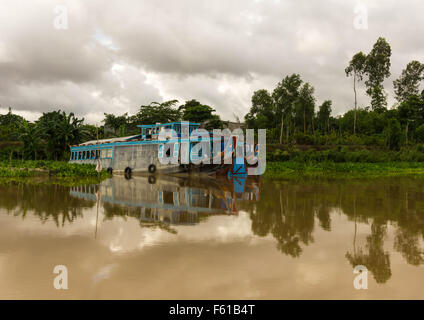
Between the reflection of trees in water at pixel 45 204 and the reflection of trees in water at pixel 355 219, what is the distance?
5037 mm

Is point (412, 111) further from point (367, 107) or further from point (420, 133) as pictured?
point (367, 107)

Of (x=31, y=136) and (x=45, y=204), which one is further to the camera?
(x=31, y=136)

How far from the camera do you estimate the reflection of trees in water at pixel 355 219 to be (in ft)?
16.8

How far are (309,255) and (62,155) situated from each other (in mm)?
31229

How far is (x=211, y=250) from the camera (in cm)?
533

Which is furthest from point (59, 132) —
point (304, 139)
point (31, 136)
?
point (304, 139)

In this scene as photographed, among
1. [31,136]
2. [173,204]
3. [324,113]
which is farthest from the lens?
[324,113]

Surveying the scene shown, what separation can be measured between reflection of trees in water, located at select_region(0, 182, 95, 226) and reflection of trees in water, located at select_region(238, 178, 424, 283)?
5.04 meters

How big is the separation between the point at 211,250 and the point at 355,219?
4.49 meters

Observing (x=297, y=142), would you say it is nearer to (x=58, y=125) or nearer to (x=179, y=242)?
(x=58, y=125)

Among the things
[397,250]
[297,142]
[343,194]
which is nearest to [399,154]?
[297,142]

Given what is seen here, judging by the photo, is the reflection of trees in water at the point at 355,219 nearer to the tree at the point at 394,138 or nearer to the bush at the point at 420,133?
the tree at the point at 394,138

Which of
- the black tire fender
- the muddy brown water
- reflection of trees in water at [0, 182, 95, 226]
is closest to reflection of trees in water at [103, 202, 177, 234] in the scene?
the muddy brown water

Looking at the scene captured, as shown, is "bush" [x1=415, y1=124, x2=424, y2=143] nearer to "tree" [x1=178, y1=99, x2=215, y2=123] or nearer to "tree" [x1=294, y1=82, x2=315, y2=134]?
"tree" [x1=294, y1=82, x2=315, y2=134]
